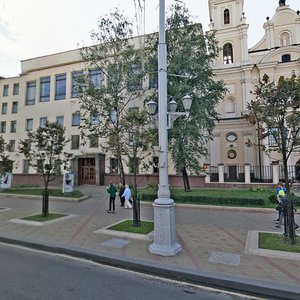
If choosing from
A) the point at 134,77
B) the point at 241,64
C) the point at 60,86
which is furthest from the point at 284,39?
the point at 60,86

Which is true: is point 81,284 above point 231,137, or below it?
below

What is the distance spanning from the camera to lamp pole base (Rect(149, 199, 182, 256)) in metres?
6.41

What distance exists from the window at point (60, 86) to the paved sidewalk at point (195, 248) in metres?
22.8

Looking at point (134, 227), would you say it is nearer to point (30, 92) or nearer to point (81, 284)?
point (81, 284)

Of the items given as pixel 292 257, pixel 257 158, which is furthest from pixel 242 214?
pixel 257 158

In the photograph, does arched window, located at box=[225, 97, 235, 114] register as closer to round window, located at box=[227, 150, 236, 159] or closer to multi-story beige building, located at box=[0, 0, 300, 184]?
multi-story beige building, located at box=[0, 0, 300, 184]

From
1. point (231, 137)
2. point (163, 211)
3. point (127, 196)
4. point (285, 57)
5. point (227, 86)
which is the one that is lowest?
point (127, 196)

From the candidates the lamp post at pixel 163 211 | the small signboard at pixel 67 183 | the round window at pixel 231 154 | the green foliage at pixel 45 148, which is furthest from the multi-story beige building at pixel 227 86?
the lamp post at pixel 163 211

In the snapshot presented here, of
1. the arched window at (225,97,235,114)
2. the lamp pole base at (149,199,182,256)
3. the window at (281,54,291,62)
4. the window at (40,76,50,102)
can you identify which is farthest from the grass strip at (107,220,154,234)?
the window at (281,54,291,62)

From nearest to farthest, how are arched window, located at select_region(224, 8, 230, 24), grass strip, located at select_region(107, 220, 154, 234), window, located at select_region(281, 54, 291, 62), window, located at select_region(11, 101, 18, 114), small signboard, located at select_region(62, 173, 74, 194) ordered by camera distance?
1. grass strip, located at select_region(107, 220, 154, 234)
2. small signboard, located at select_region(62, 173, 74, 194)
3. window, located at select_region(281, 54, 291, 62)
4. arched window, located at select_region(224, 8, 230, 24)
5. window, located at select_region(11, 101, 18, 114)

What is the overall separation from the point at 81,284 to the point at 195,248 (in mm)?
3307

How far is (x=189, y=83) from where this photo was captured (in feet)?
62.3

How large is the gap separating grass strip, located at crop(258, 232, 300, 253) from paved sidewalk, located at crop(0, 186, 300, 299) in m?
0.41

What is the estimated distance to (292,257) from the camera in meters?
6.18
